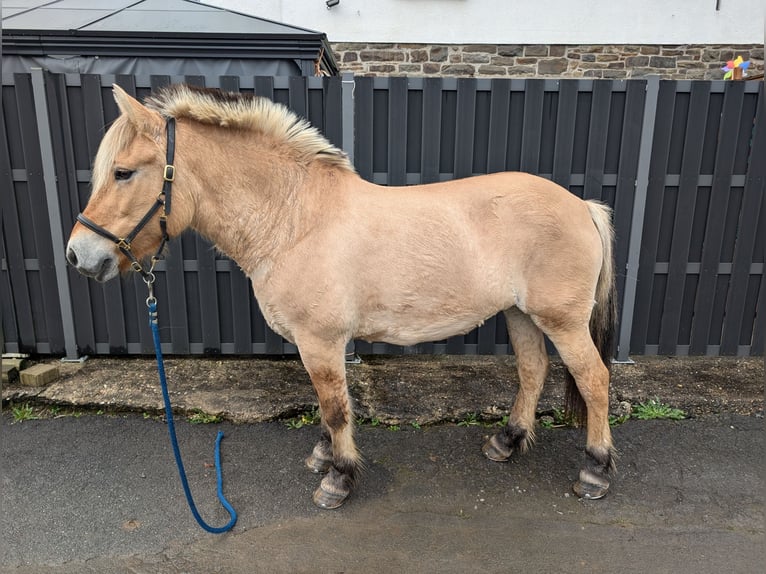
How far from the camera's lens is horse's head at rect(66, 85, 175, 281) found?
2.19 m

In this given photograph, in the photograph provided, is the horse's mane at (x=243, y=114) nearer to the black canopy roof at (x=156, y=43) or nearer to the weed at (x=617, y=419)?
the weed at (x=617, y=419)

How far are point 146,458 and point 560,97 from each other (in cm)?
395

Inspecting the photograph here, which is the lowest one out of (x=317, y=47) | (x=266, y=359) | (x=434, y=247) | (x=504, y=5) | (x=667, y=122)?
(x=266, y=359)

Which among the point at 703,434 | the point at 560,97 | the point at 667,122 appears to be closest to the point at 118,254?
the point at 560,97

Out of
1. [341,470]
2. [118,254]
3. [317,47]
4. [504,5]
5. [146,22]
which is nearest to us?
[118,254]

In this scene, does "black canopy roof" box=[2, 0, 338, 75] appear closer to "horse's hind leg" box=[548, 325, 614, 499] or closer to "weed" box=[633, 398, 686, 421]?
"horse's hind leg" box=[548, 325, 614, 499]

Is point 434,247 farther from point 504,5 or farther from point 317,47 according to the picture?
point 504,5

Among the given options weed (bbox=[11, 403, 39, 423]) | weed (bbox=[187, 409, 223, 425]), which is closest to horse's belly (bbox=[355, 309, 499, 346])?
weed (bbox=[187, 409, 223, 425])

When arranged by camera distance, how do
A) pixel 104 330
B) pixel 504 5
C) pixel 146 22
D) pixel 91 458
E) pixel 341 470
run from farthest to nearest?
1. pixel 504 5
2. pixel 146 22
3. pixel 104 330
4. pixel 91 458
5. pixel 341 470

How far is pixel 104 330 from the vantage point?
4352mm

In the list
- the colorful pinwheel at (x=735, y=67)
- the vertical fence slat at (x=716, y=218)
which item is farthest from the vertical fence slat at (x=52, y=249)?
the colorful pinwheel at (x=735, y=67)

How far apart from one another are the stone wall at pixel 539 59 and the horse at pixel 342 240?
6.41 metres

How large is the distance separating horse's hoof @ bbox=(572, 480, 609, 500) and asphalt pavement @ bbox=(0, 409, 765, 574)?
4 cm

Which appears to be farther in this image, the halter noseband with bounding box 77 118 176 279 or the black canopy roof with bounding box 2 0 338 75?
the black canopy roof with bounding box 2 0 338 75
